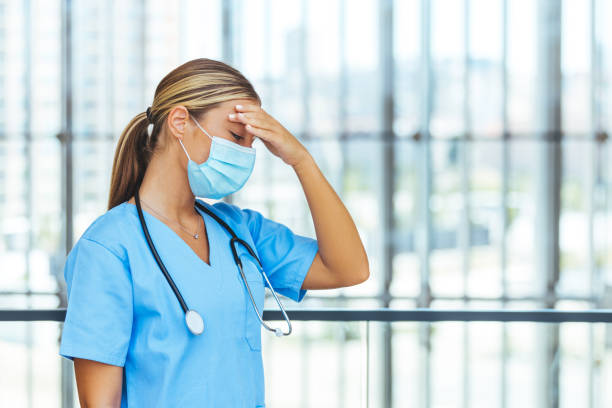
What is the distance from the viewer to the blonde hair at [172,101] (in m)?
0.93

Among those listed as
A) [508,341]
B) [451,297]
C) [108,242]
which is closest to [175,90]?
[108,242]

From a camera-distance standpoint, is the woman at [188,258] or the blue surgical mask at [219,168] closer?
the woman at [188,258]

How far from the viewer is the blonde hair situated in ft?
3.05

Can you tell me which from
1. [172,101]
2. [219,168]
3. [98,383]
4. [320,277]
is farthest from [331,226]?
[98,383]

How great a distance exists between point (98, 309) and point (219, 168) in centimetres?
28

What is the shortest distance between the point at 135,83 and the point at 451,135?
254 cm

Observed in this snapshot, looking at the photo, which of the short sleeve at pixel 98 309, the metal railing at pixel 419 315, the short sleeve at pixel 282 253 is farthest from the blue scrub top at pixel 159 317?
the metal railing at pixel 419 315

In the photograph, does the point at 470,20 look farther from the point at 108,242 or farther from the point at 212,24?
the point at 108,242

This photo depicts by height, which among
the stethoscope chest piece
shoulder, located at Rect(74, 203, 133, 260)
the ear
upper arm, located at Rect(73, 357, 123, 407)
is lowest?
upper arm, located at Rect(73, 357, 123, 407)

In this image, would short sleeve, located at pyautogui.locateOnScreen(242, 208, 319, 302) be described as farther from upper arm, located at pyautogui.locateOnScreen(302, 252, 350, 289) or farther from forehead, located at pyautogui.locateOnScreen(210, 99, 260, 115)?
forehead, located at pyautogui.locateOnScreen(210, 99, 260, 115)

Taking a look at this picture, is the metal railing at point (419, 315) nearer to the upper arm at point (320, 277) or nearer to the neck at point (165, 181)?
the upper arm at point (320, 277)

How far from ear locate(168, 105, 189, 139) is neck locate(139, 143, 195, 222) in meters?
0.04

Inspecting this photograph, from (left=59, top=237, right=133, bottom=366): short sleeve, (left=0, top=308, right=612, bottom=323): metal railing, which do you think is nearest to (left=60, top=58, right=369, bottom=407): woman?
(left=59, top=237, right=133, bottom=366): short sleeve

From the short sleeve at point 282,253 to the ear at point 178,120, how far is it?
9.0 inches
